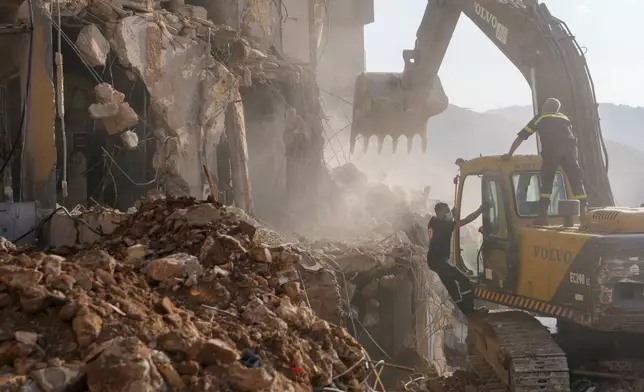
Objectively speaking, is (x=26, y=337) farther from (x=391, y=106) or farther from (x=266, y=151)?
(x=266, y=151)

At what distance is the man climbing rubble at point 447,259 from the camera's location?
26.3 feet

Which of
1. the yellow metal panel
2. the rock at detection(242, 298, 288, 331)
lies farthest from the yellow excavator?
the rock at detection(242, 298, 288, 331)

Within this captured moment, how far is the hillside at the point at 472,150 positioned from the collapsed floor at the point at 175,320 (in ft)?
62.4

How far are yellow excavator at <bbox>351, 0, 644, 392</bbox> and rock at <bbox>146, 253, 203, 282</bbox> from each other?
298cm

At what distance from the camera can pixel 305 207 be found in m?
16.4

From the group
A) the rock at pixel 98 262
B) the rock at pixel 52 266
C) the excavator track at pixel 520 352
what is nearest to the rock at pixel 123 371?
the rock at pixel 52 266

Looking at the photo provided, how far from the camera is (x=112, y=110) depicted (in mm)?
10812

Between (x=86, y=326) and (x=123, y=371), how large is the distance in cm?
67

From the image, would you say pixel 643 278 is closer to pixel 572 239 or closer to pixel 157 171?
pixel 572 239

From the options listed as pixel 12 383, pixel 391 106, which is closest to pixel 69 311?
pixel 12 383

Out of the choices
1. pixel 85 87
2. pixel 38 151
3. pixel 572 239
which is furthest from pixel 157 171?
pixel 572 239

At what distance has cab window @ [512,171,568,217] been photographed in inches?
293

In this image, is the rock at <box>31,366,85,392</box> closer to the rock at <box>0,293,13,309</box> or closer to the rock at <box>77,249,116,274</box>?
the rock at <box>0,293,13,309</box>

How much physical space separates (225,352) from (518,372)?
3267 mm
